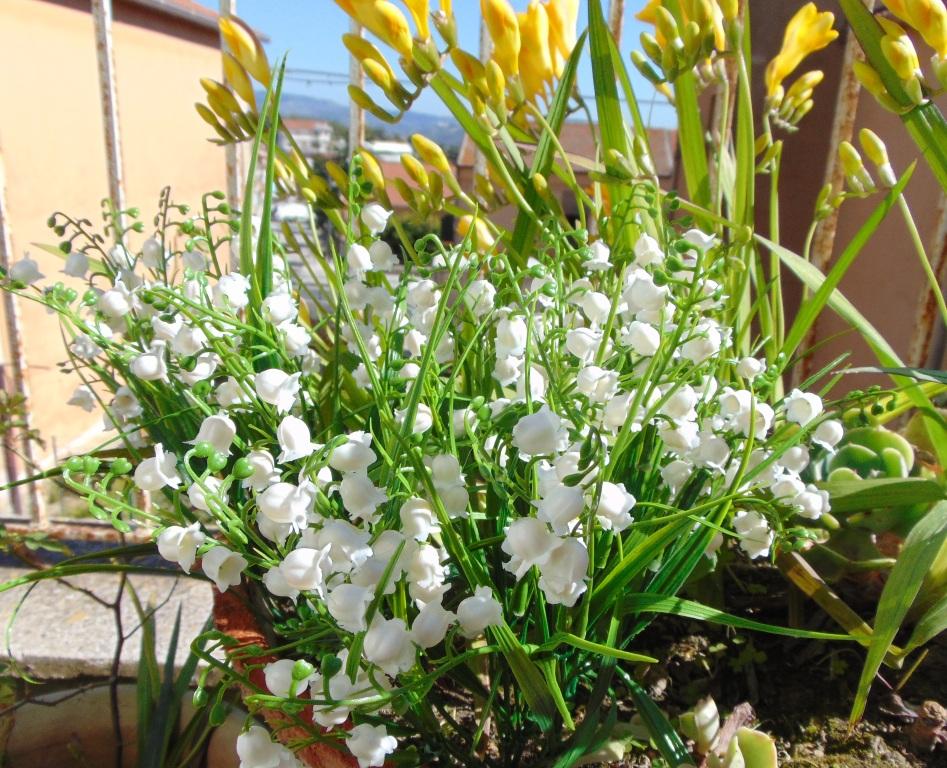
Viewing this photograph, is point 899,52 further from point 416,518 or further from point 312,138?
point 312,138

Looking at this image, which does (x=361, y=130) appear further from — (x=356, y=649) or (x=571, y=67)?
(x=356, y=649)

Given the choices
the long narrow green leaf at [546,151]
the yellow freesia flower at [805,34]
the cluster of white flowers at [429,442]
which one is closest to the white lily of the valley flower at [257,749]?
the cluster of white flowers at [429,442]

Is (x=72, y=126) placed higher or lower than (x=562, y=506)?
higher

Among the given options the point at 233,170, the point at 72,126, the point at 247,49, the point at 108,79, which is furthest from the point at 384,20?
the point at 72,126

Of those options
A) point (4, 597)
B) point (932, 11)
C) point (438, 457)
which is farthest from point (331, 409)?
point (4, 597)

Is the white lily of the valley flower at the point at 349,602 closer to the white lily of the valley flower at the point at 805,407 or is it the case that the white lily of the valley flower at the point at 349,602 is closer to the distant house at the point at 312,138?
the white lily of the valley flower at the point at 805,407
